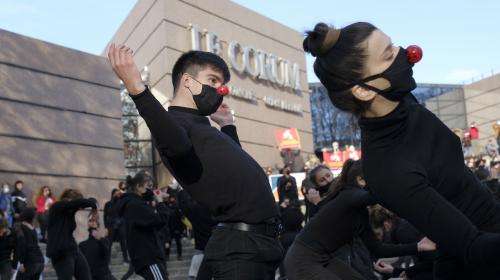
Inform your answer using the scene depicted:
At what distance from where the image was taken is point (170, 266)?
16.8 meters

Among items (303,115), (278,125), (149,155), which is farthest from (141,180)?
(303,115)

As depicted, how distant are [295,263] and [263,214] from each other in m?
0.33

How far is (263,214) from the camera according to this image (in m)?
4.24

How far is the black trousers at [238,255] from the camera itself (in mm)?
4105

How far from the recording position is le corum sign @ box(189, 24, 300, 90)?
3350cm

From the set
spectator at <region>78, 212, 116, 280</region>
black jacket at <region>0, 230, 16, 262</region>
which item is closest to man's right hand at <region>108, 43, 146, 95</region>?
spectator at <region>78, 212, 116, 280</region>

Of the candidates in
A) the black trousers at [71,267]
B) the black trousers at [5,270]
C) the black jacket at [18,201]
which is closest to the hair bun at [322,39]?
the black trousers at [71,267]

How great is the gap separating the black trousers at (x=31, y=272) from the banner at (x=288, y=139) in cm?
2400

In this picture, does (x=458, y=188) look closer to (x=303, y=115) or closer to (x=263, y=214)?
(x=263, y=214)

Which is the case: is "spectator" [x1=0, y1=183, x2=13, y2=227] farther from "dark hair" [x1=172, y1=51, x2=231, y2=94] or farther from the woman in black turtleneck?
the woman in black turtleneck

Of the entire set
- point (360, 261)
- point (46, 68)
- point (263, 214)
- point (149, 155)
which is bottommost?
point (360, 261)

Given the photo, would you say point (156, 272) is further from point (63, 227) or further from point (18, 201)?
point (18, 201)

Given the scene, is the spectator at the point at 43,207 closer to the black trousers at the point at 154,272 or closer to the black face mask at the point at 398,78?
the black trousers at the point at 154,272

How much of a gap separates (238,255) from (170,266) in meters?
12.9
